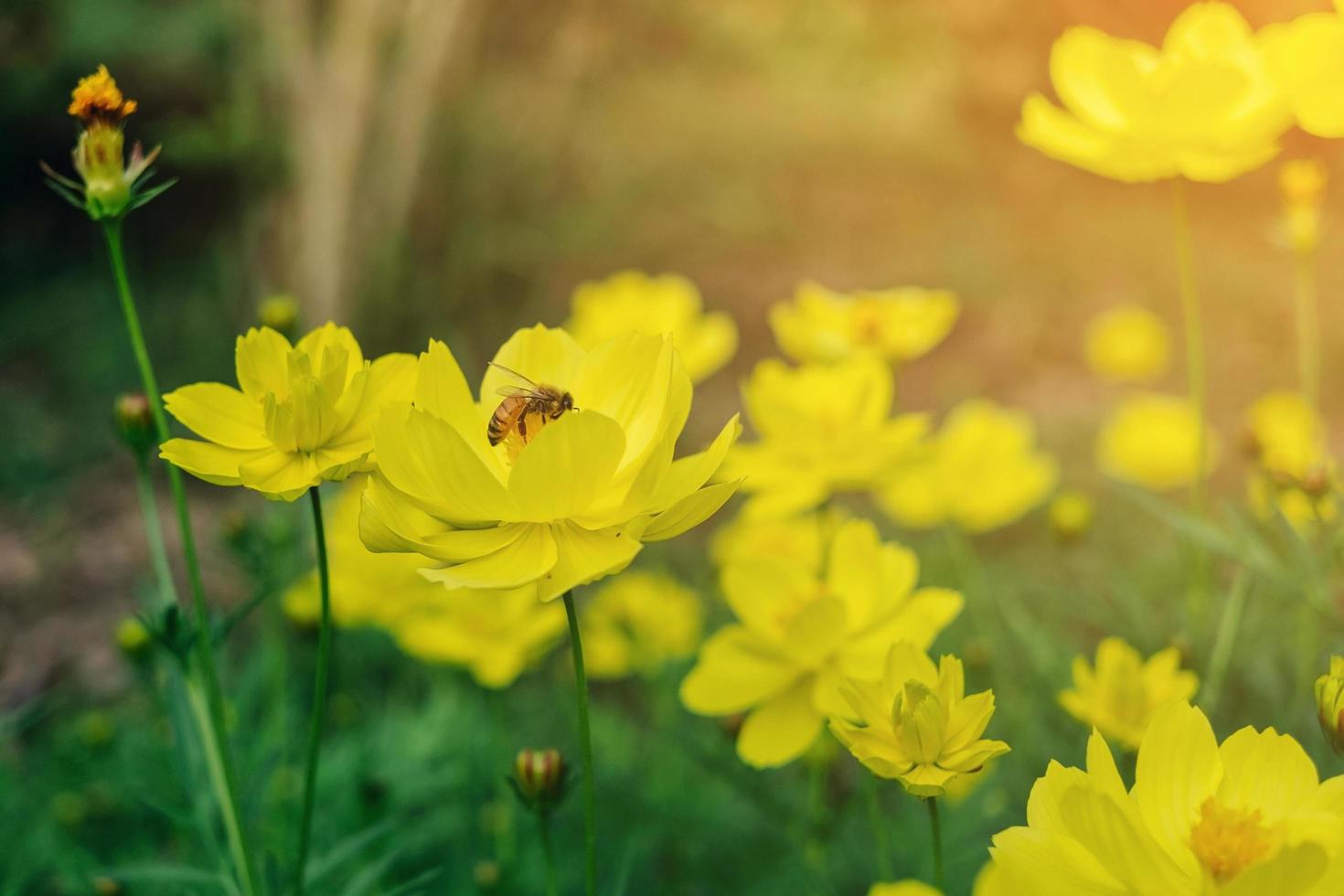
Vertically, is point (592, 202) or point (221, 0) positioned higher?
→ point (221, 0)

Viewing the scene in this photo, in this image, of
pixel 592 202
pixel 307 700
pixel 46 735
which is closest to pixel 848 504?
pixel 307 700

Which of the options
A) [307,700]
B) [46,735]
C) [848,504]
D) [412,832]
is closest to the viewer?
[412,832]

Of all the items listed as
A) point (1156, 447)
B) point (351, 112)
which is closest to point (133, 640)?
point (1156, 447)

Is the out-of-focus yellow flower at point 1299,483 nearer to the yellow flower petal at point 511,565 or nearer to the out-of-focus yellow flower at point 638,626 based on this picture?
the yellow flower petal at point 511,565

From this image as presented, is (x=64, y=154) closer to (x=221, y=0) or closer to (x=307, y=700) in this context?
(x=221, y=0)

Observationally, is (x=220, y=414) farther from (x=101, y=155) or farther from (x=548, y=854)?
(x=548, y=854)

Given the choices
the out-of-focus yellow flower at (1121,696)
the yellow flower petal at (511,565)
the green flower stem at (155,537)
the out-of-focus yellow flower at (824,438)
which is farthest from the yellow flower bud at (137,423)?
the out-of-focus yellow flower at (1121,696)
